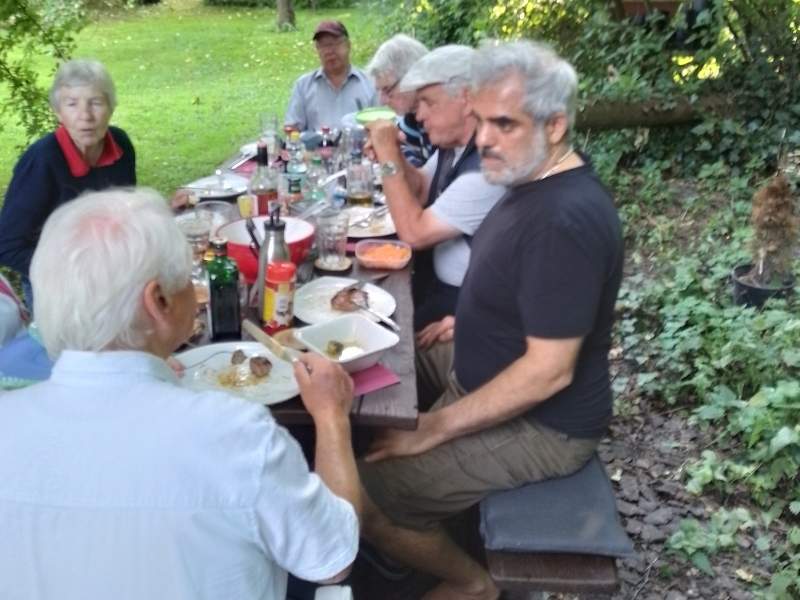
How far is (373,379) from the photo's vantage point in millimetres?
2012

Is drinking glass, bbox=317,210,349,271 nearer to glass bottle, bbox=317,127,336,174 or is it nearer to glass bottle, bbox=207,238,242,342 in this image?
glass bottle, bbox=207,238,242,342

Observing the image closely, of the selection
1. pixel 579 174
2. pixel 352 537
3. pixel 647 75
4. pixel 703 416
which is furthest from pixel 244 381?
pixel 647 75

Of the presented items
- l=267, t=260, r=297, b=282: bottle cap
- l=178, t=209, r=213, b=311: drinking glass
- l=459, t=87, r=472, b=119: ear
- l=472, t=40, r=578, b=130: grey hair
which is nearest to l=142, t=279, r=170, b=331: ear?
l=267, t=260, r=297, b=282: bottle cap

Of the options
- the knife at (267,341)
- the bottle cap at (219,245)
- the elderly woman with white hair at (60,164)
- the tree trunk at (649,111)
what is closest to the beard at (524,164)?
the knife at (267,341)

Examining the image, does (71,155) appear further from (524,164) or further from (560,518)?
(560,518)

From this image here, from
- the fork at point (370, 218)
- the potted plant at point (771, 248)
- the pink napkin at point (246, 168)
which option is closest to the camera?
the fork at point (370, 218)

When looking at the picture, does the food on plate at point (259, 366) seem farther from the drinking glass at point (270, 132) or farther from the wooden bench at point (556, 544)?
the drinking glass at point (270, 132)

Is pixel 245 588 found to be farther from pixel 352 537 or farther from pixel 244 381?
pixel 244 381

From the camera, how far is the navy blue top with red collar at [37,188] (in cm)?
292

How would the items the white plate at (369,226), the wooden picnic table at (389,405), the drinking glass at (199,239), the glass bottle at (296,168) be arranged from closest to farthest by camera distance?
1. the wooden picnic table at (389,405)
2. the drinking glass at (199,239)
3. the white plate at (369,226)
4. the glass bottle at (296,168)

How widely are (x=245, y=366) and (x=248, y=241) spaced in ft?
2.35

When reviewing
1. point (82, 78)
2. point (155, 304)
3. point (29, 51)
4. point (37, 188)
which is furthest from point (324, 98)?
point (155, 304)

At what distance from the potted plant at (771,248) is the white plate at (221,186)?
2501 mm

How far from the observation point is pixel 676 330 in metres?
3.76
